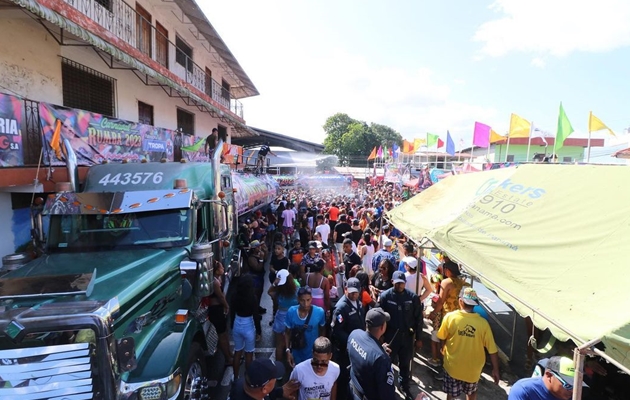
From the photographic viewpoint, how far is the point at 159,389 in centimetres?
309

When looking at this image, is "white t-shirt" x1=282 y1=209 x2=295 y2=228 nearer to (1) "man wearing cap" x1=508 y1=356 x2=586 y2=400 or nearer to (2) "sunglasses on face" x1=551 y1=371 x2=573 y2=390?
(1) "man wearing cap" x1=508 y1=356 x2=586 y2=400

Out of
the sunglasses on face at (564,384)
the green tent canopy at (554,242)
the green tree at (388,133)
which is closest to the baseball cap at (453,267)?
the green tent canopy at (554,242)

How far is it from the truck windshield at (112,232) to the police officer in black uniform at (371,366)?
105 inches

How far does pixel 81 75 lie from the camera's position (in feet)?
31.9

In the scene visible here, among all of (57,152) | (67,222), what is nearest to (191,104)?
(57,152)

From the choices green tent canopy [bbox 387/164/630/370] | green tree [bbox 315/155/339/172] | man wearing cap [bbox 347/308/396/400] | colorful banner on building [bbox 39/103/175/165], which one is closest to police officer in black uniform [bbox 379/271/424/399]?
green tent canopy [bbox 387/164/630/370]

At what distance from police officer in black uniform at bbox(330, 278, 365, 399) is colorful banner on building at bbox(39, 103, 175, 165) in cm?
592

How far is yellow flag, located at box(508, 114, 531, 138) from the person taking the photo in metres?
13.0

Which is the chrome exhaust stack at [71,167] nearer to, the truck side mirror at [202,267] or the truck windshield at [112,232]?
the truck windshield at [112,232]

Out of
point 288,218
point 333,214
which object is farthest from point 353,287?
point 288,218

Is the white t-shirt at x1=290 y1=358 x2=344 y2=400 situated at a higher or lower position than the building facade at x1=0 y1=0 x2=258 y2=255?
lower

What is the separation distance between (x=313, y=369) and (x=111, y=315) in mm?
1852

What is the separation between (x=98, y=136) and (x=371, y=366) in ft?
26.3

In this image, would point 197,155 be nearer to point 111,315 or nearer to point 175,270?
point 175,270
